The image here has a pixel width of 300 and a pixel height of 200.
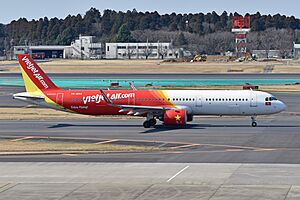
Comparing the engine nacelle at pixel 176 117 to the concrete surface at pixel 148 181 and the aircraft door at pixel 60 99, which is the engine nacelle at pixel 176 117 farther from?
the concrete surface at pixel 148 181

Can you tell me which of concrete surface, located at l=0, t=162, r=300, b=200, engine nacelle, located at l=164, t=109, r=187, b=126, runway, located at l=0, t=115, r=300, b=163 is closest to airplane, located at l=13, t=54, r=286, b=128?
engine nacelle, located at l=164, t=109, r=187, b=126

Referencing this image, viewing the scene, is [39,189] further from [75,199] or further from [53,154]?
[53,154]

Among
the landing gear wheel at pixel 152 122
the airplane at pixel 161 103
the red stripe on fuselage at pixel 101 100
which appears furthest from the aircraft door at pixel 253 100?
the landing gear wheel at pixel 152 122

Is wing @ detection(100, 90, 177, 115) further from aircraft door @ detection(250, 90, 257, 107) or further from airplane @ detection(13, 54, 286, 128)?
aircraft door @ detection(250, 90, 257, 107)

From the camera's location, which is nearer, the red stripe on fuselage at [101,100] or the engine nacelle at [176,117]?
the engine nacelle at [176,117]

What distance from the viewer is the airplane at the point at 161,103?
204 feet

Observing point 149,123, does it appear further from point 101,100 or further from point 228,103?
point 228,103

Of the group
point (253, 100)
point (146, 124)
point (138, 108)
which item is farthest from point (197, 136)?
point (253, 100)

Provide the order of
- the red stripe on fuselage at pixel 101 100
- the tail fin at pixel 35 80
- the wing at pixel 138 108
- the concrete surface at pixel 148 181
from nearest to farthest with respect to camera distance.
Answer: the concrete surface at pixel 148 181 < the wing at pixel 138 108 < the red stripe on fuselage at pixel 101 100 < the tail fin at pixel 35 80

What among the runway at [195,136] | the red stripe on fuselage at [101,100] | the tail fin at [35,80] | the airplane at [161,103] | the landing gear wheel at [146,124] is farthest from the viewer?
the tail fin at [35,80]

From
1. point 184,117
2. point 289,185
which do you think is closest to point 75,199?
point 289,185

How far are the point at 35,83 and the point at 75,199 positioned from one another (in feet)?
113

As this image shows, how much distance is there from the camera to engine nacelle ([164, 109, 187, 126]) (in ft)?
200

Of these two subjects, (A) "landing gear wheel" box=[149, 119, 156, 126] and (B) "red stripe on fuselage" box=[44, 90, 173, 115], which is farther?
(B) "red stripe on fuselage" box=[44, 90, 173, 115]
